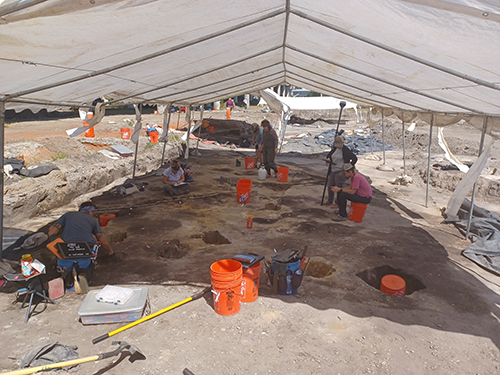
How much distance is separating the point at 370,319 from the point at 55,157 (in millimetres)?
9892

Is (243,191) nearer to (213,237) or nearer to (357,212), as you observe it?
(213,237)

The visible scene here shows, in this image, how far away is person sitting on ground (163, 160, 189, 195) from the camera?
9055 millimetres

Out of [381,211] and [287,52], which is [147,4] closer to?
[287,52]

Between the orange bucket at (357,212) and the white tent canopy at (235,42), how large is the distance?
8.58 ft

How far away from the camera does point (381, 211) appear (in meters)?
8.30

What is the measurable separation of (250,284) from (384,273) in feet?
8.33

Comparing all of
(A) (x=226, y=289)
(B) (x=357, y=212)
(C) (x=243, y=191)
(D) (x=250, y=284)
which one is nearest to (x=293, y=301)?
(D) (x=250, y=284)

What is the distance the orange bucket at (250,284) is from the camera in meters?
4.14

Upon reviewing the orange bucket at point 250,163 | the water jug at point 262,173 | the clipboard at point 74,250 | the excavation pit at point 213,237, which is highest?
the clipboard at point 74,250

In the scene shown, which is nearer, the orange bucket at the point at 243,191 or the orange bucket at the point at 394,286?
the orange bucket at the point at 394,286

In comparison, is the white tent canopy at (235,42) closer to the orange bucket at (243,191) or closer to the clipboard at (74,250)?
the clipboard at (74,250)

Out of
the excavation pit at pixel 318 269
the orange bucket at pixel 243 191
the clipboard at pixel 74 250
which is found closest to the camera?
the clipboard at pixel 74 250

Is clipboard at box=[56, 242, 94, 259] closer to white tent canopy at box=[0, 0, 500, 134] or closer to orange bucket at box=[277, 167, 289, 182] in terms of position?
white tent canopy at box=[0, 0, 500, 134]

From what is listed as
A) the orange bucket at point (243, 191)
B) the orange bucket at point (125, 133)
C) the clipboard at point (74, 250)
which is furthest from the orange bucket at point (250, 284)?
the orange bucket at point (125, 133)
